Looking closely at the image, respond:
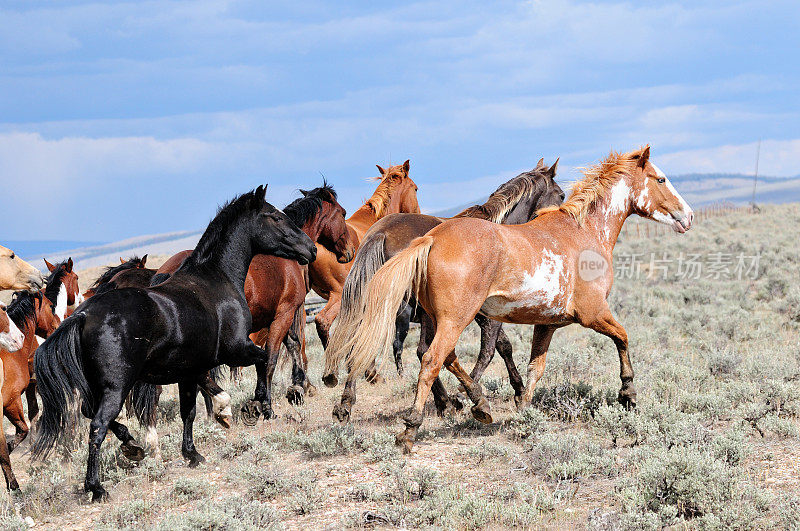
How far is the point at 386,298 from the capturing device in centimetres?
623

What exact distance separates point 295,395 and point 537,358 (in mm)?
3405

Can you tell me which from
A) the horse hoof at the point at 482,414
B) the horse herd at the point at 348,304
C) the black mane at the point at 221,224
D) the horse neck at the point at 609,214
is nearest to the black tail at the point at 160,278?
the horse herd at the point at 348,304

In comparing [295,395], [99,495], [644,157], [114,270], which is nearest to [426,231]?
[644,157]

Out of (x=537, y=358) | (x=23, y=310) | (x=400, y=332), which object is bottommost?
(x=400, y=332)

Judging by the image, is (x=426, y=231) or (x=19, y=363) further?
(x=19, y=363)

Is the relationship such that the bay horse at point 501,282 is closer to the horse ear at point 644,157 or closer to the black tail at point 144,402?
the horse ear at point 644,157

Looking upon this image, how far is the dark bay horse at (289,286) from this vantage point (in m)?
8.51

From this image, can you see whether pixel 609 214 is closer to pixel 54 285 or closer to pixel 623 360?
pixel 623 360

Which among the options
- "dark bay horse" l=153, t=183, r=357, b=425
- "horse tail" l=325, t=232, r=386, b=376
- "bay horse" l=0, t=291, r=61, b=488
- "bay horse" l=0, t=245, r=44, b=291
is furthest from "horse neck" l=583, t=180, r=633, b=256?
"bay horse" l=0, t=245, r=44, b=291

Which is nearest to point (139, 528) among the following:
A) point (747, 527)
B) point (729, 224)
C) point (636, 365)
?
point (747, 527)

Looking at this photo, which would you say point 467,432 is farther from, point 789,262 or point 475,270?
point 789,262

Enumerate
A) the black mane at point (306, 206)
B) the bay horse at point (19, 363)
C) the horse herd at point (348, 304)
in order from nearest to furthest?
the horse herd at point (348, 304) → the bay horse at point (19, 363) → the black mane at point (306, 206)

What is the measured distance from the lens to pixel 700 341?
474 inches

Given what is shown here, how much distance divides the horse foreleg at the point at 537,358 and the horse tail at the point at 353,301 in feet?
5.74
